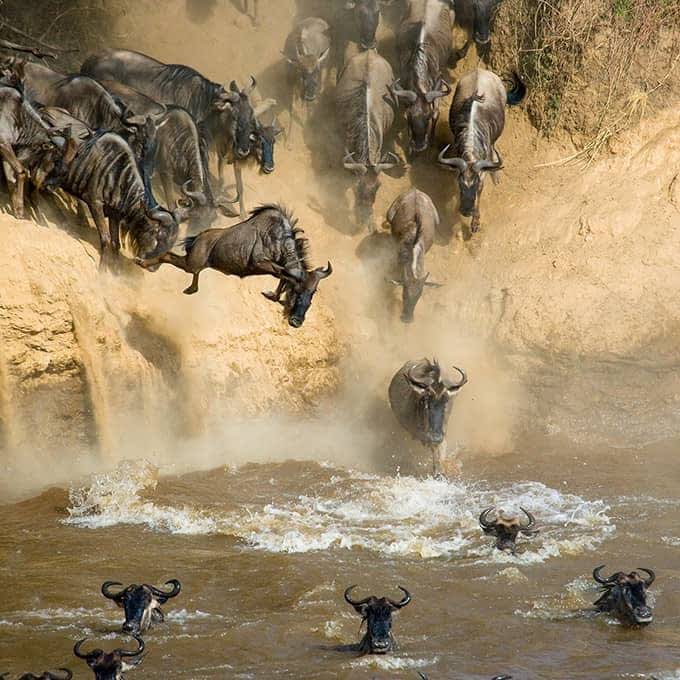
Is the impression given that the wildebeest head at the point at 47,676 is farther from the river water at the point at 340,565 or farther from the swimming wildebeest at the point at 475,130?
the swimming wildebeest at the point at 475,130

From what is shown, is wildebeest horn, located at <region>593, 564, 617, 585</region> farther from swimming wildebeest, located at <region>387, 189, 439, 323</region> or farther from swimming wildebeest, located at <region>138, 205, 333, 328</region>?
swimming wildebeest, located at <region>387, 189, 439, 323</region>

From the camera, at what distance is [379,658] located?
8617mm

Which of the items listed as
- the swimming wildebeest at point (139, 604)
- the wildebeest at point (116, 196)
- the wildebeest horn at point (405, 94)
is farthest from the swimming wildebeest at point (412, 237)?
the swimming wildebeest at point (139, 604)

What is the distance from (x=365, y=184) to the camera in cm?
1712

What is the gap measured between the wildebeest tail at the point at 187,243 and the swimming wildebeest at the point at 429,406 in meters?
2.65

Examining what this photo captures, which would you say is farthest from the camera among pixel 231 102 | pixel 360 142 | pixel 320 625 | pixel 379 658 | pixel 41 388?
pixel 360 142

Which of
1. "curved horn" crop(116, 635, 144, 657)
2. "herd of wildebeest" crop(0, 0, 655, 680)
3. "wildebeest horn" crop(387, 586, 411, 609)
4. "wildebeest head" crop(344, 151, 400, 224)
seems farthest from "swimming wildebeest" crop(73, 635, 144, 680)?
"wildebeest head" crop(344, 151, 400, 224)

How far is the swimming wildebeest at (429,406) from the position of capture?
1393 centimetres

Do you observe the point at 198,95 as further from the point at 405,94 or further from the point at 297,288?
the point at 297,288

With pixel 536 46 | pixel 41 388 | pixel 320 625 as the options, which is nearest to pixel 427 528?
pixel 320 625

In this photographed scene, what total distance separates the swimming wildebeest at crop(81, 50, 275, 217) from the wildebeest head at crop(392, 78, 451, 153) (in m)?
2.10

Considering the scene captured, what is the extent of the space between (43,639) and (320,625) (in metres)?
1.90

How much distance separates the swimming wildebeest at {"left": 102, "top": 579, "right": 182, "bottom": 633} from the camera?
8836 millimetres

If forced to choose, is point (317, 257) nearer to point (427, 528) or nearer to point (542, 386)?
point (542, 386)
